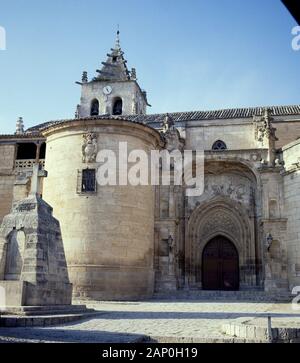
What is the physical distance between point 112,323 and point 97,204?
330 inches

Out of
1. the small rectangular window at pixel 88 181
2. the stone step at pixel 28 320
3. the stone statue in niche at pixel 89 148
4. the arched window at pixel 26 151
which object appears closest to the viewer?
the stone step at pixel 28 320

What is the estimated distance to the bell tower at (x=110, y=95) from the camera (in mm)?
36344

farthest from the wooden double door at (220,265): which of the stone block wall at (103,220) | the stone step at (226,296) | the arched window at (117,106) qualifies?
the arched window at (117,106)

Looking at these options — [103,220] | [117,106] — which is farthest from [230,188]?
[117,106]

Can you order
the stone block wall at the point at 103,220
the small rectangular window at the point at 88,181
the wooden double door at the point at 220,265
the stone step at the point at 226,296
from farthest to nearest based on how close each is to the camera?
the wooden double door at the point at 220,265 < the small rectangular window at the point at 88,181 < the stone step at the point at 226,296 < the stone block wall at the point at 103,220

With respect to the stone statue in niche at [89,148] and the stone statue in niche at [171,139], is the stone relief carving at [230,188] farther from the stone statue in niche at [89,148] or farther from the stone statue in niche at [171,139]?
the stone statue in niche at [89,148]

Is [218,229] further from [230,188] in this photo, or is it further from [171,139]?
[171,139]

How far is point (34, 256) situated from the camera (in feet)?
30.1

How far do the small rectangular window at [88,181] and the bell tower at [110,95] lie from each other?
64.7 feet

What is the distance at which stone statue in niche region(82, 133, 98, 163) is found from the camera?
54.6 feet

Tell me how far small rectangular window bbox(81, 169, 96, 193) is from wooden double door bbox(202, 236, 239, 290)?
6589mm

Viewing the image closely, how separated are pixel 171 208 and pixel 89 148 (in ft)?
14.6

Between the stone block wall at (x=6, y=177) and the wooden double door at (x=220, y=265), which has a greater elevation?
the stone block wall at (x=6, y=177)
